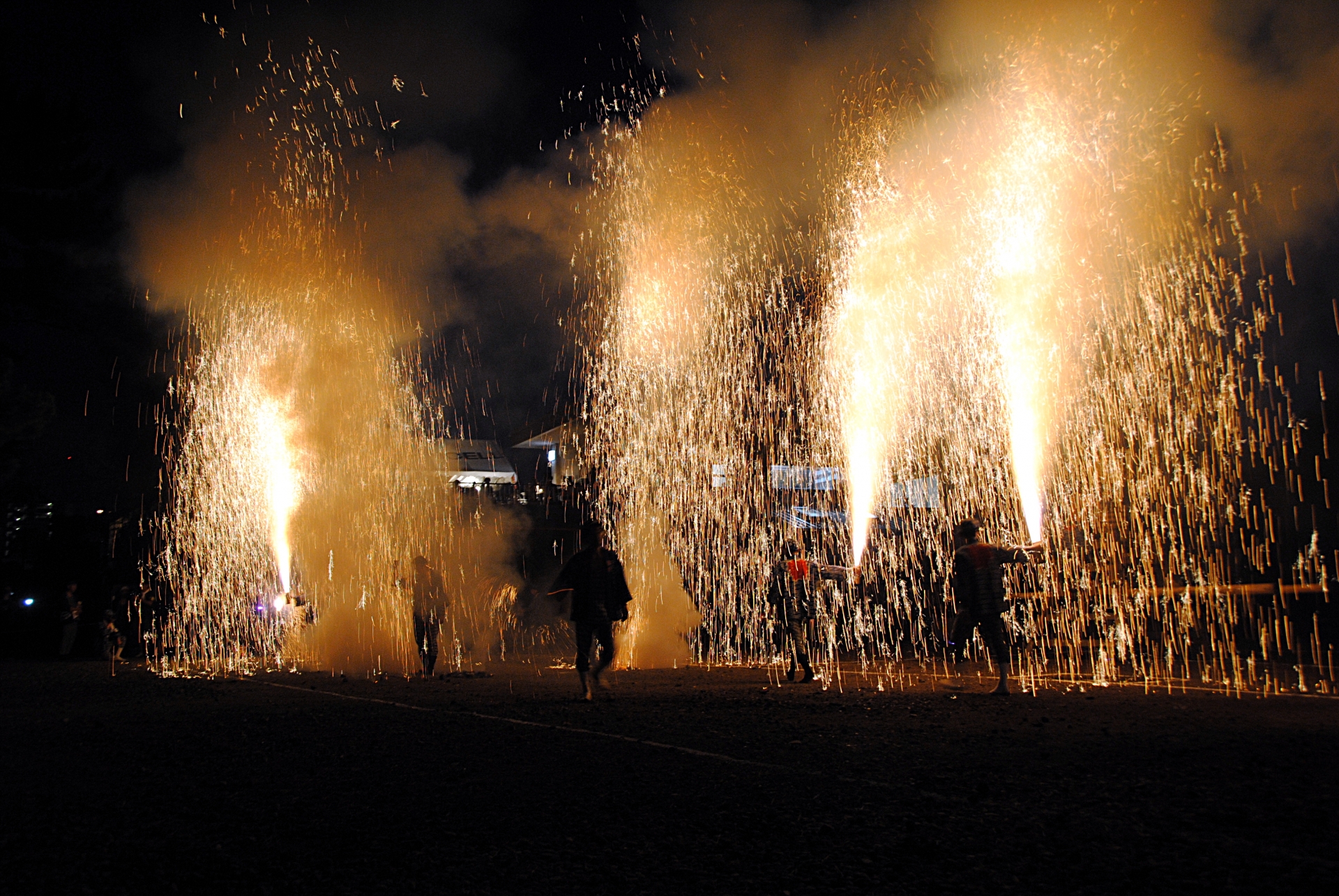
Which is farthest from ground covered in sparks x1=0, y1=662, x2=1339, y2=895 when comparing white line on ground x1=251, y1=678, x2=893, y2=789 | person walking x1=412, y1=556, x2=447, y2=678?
person walking x1=412, y1=556, x2=447, y2=678

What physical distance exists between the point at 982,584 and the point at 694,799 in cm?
551

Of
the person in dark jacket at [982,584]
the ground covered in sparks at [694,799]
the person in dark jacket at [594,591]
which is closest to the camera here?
the ground covered in sparks at [694,799]

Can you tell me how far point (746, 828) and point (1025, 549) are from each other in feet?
22.8

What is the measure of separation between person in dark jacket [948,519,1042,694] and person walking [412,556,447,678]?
6689mm

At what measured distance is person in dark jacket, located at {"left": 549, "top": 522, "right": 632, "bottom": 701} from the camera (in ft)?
30.6

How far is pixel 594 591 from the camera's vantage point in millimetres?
9492

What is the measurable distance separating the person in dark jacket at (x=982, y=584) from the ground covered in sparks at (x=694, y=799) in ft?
3.23

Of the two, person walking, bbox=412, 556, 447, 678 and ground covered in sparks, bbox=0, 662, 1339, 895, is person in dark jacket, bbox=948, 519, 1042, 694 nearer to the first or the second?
ground covered in sparks, bbox=0, 662, 1339, 895

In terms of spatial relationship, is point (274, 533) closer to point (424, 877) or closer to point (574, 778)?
point (574, 778)

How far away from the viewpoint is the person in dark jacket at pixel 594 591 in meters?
9.34

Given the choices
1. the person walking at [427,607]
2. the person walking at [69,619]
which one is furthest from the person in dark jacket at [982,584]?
the person walking at [69,619]

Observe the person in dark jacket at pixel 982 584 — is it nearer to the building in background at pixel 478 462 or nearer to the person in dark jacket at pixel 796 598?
the person in dark jacket at pixel 796 598

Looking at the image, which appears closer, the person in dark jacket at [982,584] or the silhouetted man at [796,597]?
the person in dark jacket at [982,584]

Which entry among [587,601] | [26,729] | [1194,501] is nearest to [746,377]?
[1194,501]
